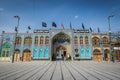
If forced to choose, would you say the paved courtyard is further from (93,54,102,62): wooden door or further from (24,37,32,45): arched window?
(24,37,32,45): arched window

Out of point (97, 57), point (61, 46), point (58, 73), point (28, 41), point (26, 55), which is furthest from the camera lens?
point (61, 46)

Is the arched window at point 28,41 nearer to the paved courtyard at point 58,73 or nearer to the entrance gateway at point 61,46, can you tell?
the entrance gateway at point 61,46

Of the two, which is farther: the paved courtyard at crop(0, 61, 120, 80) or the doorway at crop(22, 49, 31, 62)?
the doorway at crop(22, 49, 31, 62)

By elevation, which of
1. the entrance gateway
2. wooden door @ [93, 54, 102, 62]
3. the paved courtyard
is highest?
the entrance gateway

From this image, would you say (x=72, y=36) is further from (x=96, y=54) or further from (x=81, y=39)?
(x=96, y=54)

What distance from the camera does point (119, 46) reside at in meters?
27.0

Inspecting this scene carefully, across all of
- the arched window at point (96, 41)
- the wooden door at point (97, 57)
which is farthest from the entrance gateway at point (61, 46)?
the wooden door at point (97, 57)

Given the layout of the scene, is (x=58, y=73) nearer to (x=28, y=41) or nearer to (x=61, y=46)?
(x=28, y=41)

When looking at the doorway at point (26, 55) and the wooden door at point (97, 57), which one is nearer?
the wooden door at point (97, 57)

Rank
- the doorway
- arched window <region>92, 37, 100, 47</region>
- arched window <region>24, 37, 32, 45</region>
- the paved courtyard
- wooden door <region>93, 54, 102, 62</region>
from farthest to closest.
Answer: arched window <region>24, 37, 32, 45</region>
arched window <region>92, 37, 100, 47</region>
the doorway
wooden door <region>93, 54, 102, 62</region>
the paved courtyard

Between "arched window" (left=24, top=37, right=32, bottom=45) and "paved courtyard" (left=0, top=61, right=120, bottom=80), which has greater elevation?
"arched window" (left=24, top=37, right=32, bottom=45)

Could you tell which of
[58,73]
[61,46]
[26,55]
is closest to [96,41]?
[61,46]

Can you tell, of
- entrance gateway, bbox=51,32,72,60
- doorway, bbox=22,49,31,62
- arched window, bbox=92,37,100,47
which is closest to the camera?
doorway, bbox=22,49,31,62

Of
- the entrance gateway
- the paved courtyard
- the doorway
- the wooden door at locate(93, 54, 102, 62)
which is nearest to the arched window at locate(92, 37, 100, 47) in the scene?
the wooden door at locate(93, 54, 102, 62)
